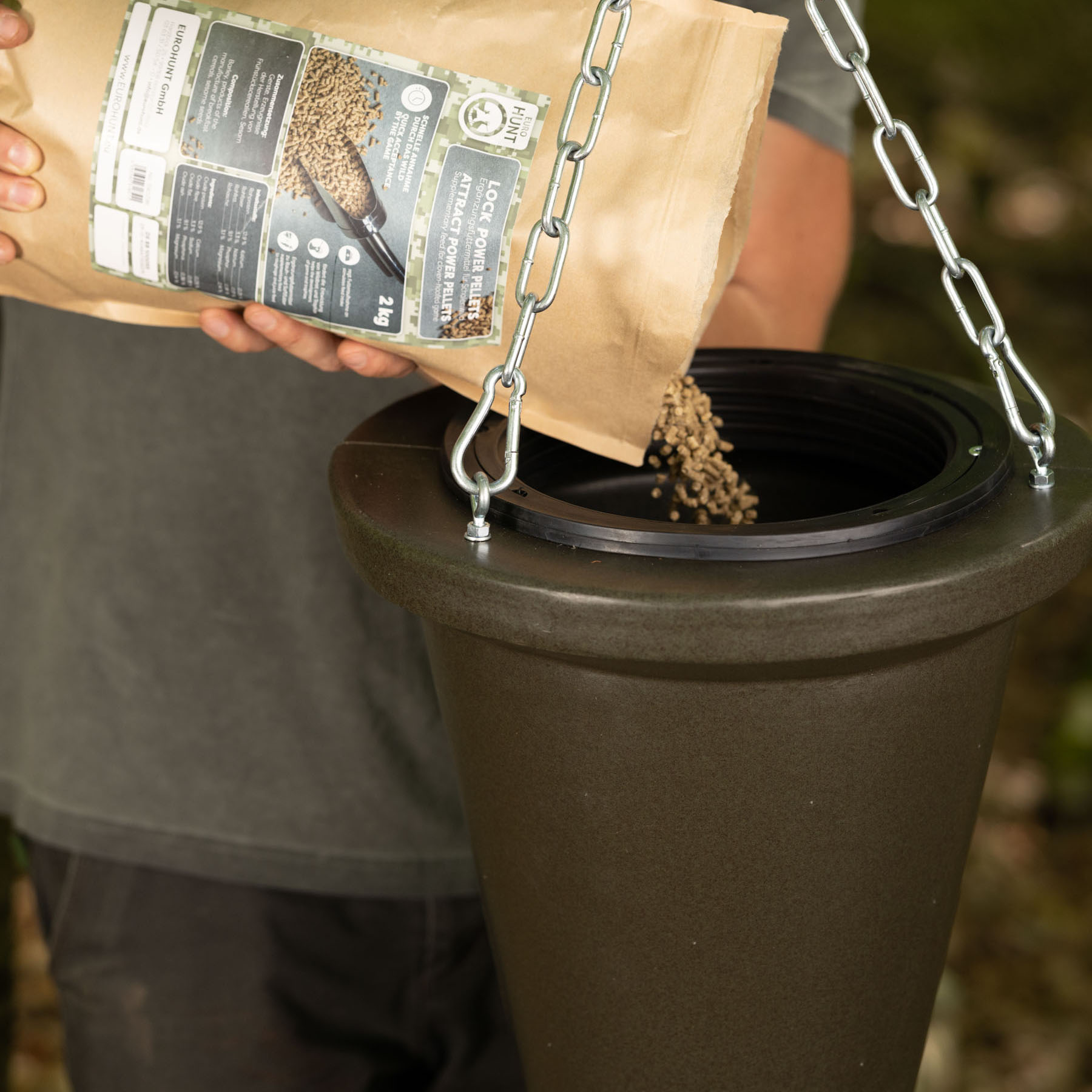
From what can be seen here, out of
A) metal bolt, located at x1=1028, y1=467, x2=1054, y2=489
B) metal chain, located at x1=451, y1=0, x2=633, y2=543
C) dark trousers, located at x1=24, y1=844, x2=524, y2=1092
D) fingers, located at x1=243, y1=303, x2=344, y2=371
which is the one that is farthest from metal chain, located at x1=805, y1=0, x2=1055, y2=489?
dark trousers, located at x1=24, y1=844, x2=524, y2=1092

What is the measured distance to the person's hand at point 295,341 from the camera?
0.81 m

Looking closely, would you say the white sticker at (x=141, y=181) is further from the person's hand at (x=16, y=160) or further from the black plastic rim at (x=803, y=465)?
the black plastic rim at (x=803, y=465)

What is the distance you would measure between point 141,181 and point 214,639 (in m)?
0.54

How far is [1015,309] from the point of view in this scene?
122 inches

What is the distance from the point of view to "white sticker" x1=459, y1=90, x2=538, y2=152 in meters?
0.72

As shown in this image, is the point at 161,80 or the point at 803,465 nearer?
the point at 161,80

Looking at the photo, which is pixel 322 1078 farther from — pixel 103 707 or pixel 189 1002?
pixel 103 707

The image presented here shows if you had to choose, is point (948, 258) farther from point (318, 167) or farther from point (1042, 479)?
point (318, 167)

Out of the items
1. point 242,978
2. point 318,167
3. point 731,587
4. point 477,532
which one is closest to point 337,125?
point 318,167

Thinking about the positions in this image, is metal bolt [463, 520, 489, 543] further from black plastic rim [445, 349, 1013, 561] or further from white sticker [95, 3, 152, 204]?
white sticker [95, 3, 152, 204]

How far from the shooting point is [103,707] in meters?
1.21

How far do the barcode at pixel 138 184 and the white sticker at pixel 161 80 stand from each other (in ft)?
0.05

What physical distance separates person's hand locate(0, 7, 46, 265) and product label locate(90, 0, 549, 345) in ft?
0.14

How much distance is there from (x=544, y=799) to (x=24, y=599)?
0.77 metres
